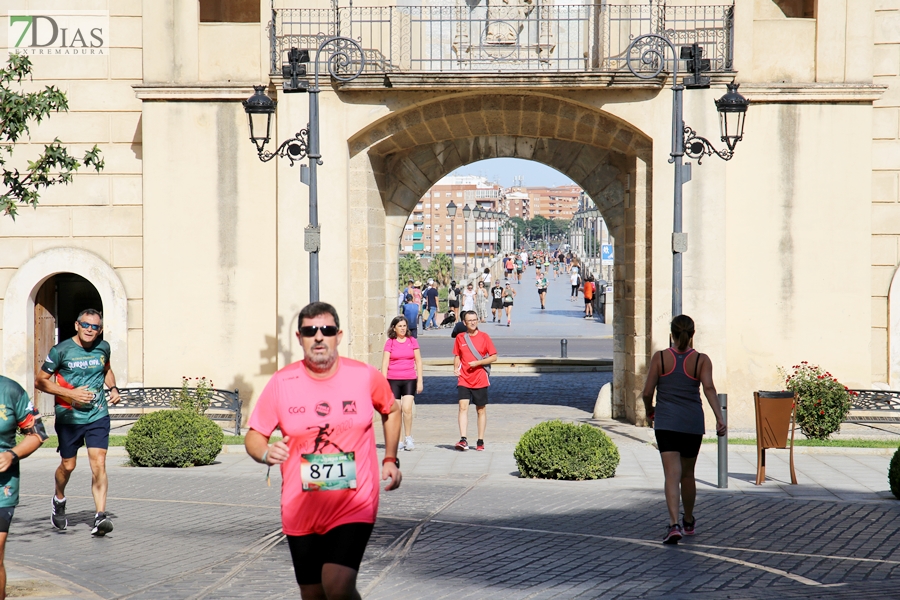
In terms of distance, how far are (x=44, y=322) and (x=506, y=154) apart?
27.6 ft

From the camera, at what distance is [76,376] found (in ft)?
29.6

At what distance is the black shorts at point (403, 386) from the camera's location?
14.1 meters

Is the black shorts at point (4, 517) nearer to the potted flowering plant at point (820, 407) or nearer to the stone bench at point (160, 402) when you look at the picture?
the stone bench at point (160, 402)

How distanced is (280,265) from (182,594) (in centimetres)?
939

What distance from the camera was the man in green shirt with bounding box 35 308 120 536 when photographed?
9.00 meters

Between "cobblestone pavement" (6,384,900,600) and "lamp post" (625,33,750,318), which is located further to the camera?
"lamp post" (625,33,750,318)

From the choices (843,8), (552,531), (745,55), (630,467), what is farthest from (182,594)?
(843,8)

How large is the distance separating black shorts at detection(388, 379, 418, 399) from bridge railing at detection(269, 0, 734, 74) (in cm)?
448

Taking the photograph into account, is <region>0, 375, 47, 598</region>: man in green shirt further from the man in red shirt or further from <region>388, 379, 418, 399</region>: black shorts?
the man in red shirt

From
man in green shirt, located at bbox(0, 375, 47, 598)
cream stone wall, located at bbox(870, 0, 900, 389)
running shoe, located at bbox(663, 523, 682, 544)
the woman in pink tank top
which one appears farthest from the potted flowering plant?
man in green shirt, located at bbox(0, 375, 47, 598)

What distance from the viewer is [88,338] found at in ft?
29.9

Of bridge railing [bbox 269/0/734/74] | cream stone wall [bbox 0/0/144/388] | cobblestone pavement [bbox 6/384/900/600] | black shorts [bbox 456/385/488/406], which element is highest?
bridge railing [bbox 269/0/734/74]

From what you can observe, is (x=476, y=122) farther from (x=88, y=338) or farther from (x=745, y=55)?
(x=88, y=338)

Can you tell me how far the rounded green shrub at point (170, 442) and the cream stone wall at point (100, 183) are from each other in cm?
510
